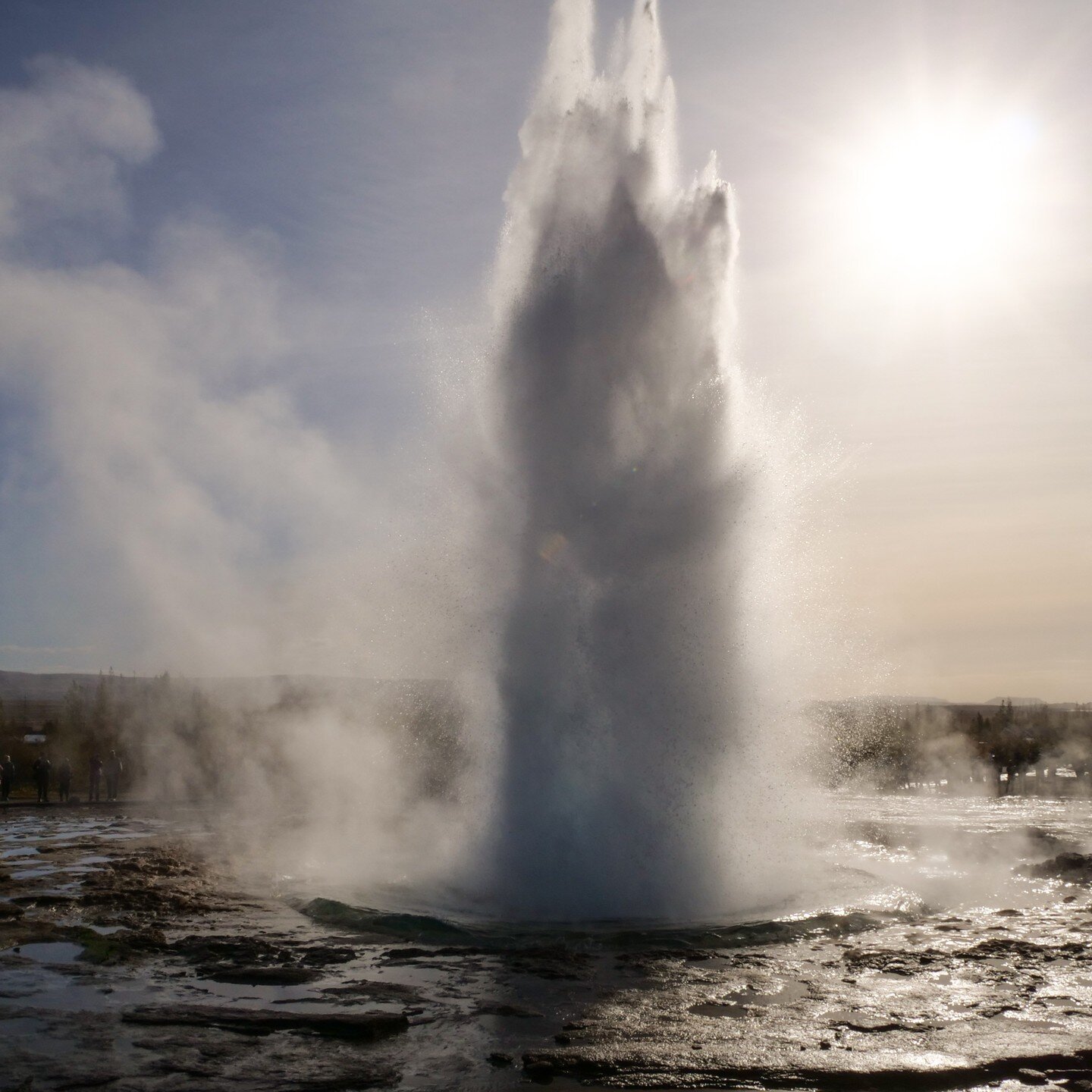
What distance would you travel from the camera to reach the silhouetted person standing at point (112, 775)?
87.9ft

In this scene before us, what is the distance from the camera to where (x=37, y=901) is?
11.6 metres

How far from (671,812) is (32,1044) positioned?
7.17 metres

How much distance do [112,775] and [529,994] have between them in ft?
72.8

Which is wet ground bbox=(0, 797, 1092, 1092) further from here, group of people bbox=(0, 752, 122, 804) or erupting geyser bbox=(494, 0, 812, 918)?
group of people bbox=(0, 752, 122, 804)

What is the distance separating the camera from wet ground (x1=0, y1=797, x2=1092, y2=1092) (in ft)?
20.3

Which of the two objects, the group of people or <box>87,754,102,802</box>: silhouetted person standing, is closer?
the group of people

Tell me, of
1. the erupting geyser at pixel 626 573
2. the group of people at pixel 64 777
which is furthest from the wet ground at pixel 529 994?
the group of people at pixel 64 777

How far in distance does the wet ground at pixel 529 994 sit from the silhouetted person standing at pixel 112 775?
14578 millimetres

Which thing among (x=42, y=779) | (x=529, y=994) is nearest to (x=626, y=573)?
Answer: (x=529, y=994)

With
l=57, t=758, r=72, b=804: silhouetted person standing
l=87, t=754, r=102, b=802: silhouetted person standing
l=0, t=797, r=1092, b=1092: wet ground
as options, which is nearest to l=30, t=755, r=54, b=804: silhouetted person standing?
l=57, t=758, r=72, b=804: silhouetted person standing

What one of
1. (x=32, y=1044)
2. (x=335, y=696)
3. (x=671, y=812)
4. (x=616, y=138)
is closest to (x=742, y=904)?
(x=671, y=812)

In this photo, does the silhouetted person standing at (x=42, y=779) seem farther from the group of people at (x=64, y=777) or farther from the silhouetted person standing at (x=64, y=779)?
the silhouetted person standing at (x=64, y=779)

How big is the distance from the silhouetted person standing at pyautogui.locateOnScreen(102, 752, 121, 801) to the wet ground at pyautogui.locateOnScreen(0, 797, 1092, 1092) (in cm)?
1458

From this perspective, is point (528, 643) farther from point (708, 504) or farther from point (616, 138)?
Result: point (616, 138)
